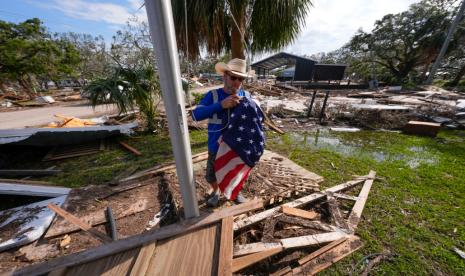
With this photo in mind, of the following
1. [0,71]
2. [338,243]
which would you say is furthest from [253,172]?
[0,71]

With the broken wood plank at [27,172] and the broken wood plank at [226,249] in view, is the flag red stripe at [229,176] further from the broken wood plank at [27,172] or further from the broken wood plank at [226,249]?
the broken wood plank at [27,172]

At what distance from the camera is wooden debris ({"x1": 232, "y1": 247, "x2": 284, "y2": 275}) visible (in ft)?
5.96

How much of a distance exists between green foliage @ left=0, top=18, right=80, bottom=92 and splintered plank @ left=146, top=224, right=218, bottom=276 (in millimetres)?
21327

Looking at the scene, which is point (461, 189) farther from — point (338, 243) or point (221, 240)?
point (221, 240)

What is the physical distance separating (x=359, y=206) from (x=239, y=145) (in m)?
2.00

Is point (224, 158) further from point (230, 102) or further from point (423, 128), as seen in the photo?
point (423, 128)

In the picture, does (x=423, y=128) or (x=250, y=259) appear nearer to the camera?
(x=250, y=259)

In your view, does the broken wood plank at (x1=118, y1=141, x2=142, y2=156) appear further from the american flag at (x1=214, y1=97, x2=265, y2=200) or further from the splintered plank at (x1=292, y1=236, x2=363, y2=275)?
the splintered plank at (x1=292, y1=236, x2=363, y2=275)

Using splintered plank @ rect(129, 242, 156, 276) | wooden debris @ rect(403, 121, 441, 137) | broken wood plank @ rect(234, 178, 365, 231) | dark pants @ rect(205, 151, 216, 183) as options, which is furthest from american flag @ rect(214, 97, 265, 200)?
wooden debris @ rect(403, 121, 441, 137)

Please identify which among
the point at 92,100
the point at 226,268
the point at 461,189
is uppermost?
the point at 92,100

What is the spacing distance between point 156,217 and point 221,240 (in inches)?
56.9

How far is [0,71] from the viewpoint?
14.5 meters

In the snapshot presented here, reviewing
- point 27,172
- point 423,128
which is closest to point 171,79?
point 27,172

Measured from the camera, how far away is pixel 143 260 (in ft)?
4.62
